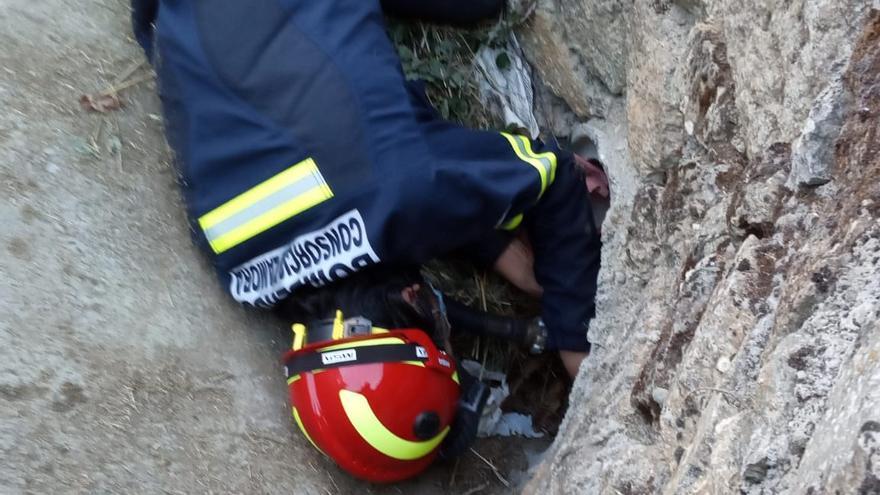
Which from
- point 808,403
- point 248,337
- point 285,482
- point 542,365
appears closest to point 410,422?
point 285,482

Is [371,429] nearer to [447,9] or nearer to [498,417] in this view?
[498,417]

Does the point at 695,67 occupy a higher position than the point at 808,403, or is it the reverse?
the point at 695,67

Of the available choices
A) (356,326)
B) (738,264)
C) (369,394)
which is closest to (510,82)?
(356,326)

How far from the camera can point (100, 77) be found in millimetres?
2113

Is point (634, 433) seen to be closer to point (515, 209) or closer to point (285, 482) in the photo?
point (515, 209)

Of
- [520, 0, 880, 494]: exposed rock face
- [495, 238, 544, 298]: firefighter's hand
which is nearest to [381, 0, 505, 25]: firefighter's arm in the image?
[520, 0, 880, 494]: exposed rock face

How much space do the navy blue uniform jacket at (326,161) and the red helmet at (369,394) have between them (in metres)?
0.15

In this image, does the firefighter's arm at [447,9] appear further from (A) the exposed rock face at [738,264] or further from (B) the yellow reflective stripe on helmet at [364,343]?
(B) the yellow reflective stripe on helmet at [364,343]

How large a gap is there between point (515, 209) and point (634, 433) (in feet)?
2.19

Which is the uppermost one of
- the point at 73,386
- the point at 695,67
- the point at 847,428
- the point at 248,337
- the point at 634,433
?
the point at 695,67

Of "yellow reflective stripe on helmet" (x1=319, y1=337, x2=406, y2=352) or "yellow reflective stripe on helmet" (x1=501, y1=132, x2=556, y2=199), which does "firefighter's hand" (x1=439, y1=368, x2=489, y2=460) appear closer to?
"yellow reflective stripe on helmet" (x1=319, y1=337, x2=406, y2=352)

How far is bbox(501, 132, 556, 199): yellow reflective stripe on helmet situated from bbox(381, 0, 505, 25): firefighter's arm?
0.46 metres

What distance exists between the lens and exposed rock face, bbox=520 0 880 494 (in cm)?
89

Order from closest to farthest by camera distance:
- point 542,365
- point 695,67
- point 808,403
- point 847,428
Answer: point 847,428 → point 808,403 → point 695,67 → point 542,365
